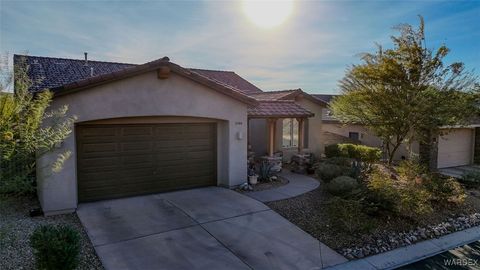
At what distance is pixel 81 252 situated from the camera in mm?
6672

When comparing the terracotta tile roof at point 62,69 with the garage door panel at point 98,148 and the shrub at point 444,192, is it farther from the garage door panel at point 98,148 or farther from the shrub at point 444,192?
the shrub at point 444,192

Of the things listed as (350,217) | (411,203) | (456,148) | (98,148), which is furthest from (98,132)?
(456,148)

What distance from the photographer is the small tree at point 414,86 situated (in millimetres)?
12734

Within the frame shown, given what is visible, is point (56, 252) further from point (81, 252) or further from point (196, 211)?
point (196, 211)

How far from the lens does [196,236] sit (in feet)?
25.4

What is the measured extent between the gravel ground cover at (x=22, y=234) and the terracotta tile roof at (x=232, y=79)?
17.2m

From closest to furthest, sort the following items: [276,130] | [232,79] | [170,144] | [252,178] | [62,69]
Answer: [170,144], [252,178], [62,69], [276,130], [232,79]

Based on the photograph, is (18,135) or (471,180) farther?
(471,180)

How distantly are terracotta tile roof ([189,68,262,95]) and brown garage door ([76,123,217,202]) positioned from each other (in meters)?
13.7

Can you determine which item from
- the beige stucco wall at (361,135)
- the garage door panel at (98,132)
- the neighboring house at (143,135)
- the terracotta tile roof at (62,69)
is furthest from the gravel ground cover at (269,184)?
the beige stucco wall at (361,135)

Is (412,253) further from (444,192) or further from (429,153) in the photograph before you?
(429,153)

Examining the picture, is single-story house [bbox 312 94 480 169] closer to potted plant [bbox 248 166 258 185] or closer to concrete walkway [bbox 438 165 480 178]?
concrete walkway [bbox 438 165 480 178]

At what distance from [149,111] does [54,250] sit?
5.57 meters

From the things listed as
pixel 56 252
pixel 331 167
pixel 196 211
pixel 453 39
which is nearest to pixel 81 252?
pixel 56 252
